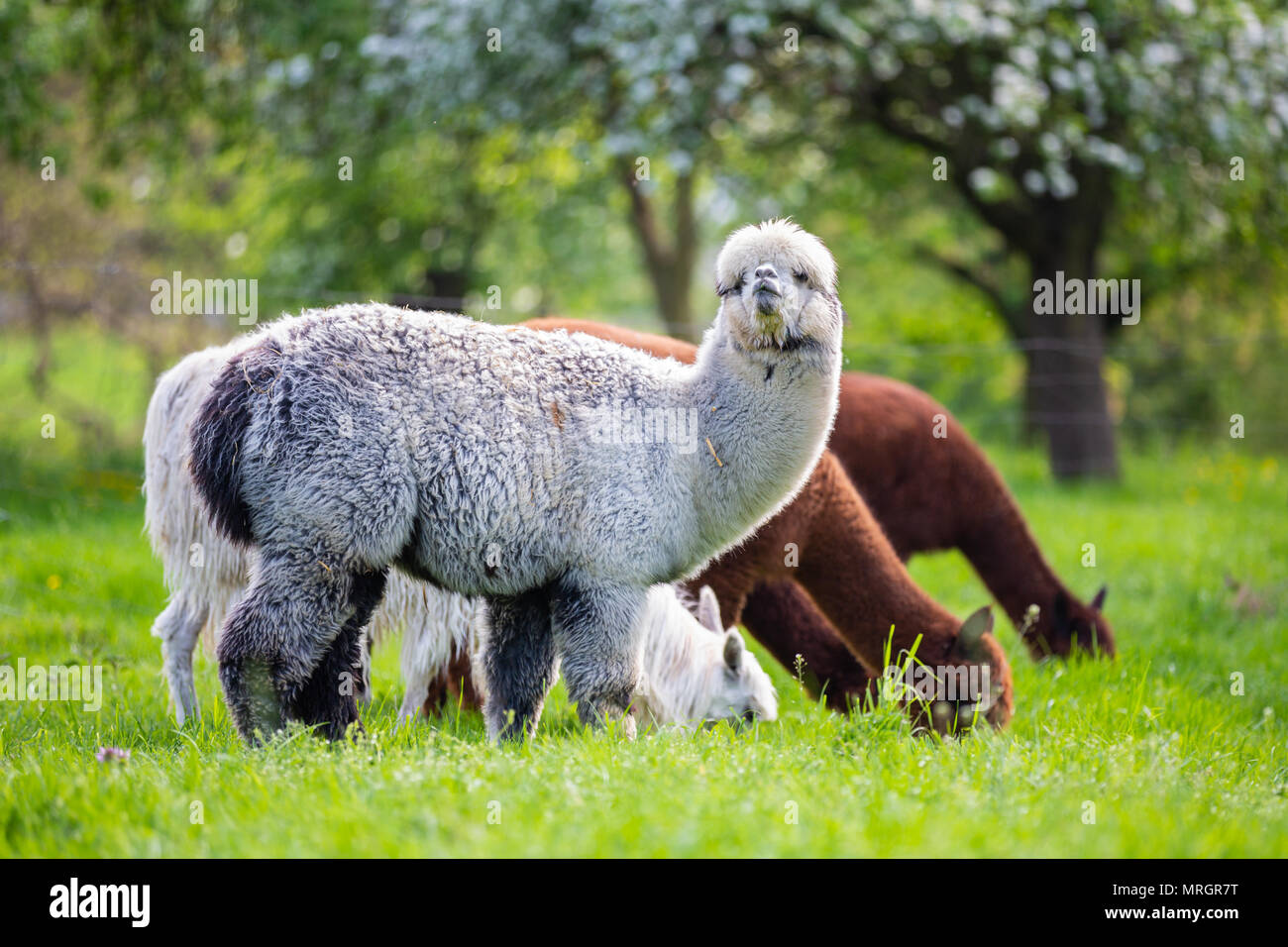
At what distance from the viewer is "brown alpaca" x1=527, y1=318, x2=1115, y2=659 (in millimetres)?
7410

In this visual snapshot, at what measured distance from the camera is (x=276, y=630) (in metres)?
3.97

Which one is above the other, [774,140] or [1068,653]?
[774,140]

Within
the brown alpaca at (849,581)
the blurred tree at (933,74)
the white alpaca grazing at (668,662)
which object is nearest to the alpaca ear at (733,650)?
the white alpaca grazing at (668,662)

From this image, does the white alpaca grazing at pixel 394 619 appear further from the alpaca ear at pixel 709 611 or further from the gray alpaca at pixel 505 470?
the gray alpaca at pixel 505 470

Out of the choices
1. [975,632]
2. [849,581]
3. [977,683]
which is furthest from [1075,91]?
[977,683]

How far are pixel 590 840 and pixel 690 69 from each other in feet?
28.3

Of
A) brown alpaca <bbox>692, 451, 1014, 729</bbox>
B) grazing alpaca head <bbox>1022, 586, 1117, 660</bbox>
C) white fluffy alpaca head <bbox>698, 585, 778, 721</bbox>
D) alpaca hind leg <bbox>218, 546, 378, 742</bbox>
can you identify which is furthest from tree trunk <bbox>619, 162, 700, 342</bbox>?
alpaca hind leg <bbox>218, 546, 378, 742</bbox>

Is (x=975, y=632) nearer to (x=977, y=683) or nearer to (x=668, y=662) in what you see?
(x=977, y=683)

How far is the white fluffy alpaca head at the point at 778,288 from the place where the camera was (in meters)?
4.19

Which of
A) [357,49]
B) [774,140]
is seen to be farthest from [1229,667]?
[357,49]

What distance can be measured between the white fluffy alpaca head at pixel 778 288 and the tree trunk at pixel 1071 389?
8716mm

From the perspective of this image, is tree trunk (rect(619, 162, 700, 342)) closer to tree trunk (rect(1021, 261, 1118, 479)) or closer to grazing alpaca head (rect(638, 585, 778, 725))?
tree trunk (rect(1021, 261, 1118, 479))
